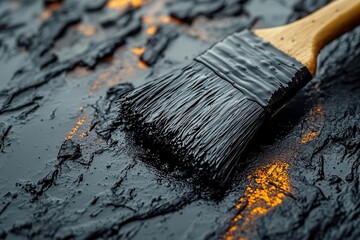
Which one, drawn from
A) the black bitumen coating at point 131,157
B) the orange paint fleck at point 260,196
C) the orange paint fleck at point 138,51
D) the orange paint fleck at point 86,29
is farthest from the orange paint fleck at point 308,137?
the orange paint fleck at point 86,29

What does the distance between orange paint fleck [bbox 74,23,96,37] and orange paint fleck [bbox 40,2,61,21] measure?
0.98ft

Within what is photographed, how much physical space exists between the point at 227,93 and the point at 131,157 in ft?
2.10

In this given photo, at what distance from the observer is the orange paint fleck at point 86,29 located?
142 inches

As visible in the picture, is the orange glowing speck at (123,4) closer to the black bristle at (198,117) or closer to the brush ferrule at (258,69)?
the brush ferrule at (258,69)

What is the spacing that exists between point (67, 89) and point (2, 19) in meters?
1.18

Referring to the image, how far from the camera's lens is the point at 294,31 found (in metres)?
2.87

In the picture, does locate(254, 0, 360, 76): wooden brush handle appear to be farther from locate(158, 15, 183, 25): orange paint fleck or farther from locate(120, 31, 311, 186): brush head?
locate(158, 15, 183, 25): orange paint fleck

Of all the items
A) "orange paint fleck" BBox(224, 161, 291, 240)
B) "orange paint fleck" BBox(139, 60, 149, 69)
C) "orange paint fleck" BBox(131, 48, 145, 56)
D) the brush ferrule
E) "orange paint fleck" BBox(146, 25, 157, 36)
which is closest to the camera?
"orange paint fleck" BBox(224, 161, 291, 240)

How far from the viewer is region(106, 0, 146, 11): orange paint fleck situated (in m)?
3.88

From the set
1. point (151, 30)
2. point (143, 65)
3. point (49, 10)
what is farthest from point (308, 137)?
point (49, 10)

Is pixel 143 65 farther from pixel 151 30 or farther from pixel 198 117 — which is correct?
pixel 198 117

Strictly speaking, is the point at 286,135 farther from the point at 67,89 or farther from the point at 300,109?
the point at 67,89

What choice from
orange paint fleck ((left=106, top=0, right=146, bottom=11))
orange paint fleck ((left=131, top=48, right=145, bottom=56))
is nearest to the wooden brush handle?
orange paint fleck ((left=131, top=48, right=145, bottom=56))

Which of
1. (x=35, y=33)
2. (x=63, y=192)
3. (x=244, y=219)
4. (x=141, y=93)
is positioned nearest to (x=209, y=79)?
(x=141, y=93)
